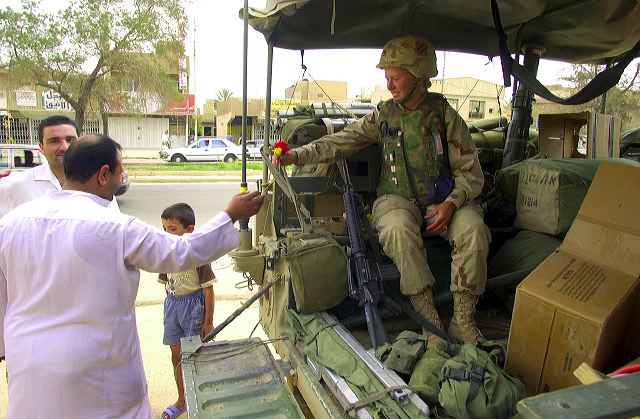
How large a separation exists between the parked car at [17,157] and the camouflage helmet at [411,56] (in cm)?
971

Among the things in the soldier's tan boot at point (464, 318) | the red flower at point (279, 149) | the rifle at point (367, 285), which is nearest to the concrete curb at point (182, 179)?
the red flower at point (279, 149)

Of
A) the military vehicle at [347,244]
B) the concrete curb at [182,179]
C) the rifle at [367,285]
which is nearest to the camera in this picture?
the military vehicle at [347,244]

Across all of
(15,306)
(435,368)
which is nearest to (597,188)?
(435,368)

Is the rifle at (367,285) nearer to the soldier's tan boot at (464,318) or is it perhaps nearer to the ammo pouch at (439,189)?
the soldier's tan boot at (464,318)

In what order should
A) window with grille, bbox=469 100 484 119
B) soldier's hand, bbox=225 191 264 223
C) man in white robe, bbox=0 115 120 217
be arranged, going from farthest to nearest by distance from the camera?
window with grille, bbox=469 100 484 119, man in white robe, bbox=0 115 120 217, soldier's hand, bbox=225 191 264 223

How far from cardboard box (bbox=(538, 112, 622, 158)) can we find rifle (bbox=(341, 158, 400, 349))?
6.86 ft

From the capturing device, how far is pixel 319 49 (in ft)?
12.4

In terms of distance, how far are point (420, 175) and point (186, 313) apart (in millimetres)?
1658

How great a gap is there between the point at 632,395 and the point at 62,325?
69.1 inches

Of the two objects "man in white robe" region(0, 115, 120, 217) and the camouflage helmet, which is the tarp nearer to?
the camouflage helmet

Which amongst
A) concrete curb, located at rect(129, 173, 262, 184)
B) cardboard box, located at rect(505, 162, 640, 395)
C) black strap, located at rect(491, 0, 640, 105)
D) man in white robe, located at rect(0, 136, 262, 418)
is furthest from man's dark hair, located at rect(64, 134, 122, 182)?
concrete curb, located at rect(129, 173, 262, 184)

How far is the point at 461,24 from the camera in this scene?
3.78 meters

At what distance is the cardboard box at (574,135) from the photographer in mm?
3857

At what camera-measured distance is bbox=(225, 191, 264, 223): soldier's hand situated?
7.26 ft
